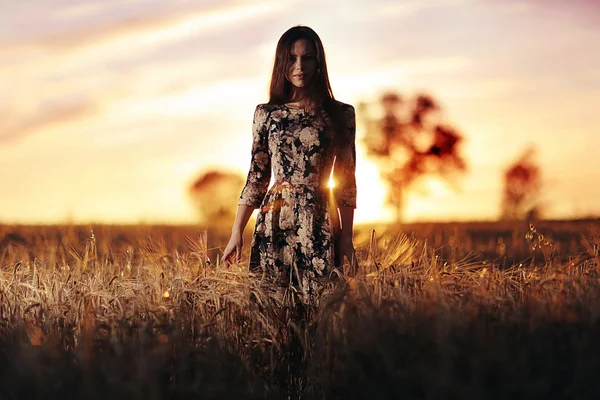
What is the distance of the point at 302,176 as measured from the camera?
4.74m

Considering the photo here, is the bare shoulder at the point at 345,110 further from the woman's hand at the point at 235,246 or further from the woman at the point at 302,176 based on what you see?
the woman's hand at the point at 235,246

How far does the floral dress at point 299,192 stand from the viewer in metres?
4.72

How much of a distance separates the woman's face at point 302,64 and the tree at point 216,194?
25.3 m

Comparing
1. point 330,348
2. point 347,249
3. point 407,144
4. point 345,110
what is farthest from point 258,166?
point 407,144

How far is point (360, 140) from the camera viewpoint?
1224 inches

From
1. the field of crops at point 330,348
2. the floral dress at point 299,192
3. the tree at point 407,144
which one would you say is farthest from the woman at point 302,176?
the tree at point 407,144

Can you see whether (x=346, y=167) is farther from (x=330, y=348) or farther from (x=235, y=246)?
(x=330, y=348)

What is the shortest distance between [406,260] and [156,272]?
1.97 metres

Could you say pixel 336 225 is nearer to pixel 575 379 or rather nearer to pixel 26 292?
pixel 575 379

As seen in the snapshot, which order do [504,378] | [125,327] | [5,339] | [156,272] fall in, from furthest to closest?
[156,272] < [5,339] < [125,327] < [504,378]

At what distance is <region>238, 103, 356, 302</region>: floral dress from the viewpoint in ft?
15.5

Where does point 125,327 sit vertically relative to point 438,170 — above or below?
below

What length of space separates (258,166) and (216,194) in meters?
28.2

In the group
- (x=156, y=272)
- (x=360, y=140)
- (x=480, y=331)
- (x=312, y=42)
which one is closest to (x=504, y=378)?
(x=480, y=331)
